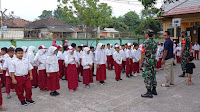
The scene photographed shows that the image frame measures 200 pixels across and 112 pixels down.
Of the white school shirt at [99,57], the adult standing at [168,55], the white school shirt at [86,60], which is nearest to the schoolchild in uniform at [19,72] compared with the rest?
the white school shirt at [86,60]

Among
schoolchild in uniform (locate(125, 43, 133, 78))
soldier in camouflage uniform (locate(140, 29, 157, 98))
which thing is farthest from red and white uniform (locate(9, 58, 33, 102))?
schoolchild in uniform (locate(125, 43, 133, 78))

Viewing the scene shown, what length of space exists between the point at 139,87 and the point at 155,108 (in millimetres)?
2050

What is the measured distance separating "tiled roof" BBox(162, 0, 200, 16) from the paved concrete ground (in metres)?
10.8

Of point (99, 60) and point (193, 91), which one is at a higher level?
point (99, 60)

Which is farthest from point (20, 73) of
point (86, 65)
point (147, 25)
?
point (147, 25)

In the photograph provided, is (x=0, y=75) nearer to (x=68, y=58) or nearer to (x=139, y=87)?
(x=68, y=58)

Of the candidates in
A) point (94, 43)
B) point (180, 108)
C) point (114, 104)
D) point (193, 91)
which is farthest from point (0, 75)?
point (94, 43)

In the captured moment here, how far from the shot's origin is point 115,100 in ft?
16.7

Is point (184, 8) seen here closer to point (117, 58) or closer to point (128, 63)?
point (128, 63)

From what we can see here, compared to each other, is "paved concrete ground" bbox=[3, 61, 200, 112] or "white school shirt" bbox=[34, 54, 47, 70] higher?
"white school shirt" bbox=[34, 54, 47, 70]

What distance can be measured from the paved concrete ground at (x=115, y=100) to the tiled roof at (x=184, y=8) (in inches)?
425

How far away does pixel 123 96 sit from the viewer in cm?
546

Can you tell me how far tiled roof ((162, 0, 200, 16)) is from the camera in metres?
15.1

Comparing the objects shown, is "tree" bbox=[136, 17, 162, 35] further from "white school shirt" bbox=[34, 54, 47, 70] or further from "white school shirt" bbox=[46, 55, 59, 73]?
"white school shirt" bbox=[46, 55, 59, 73]
